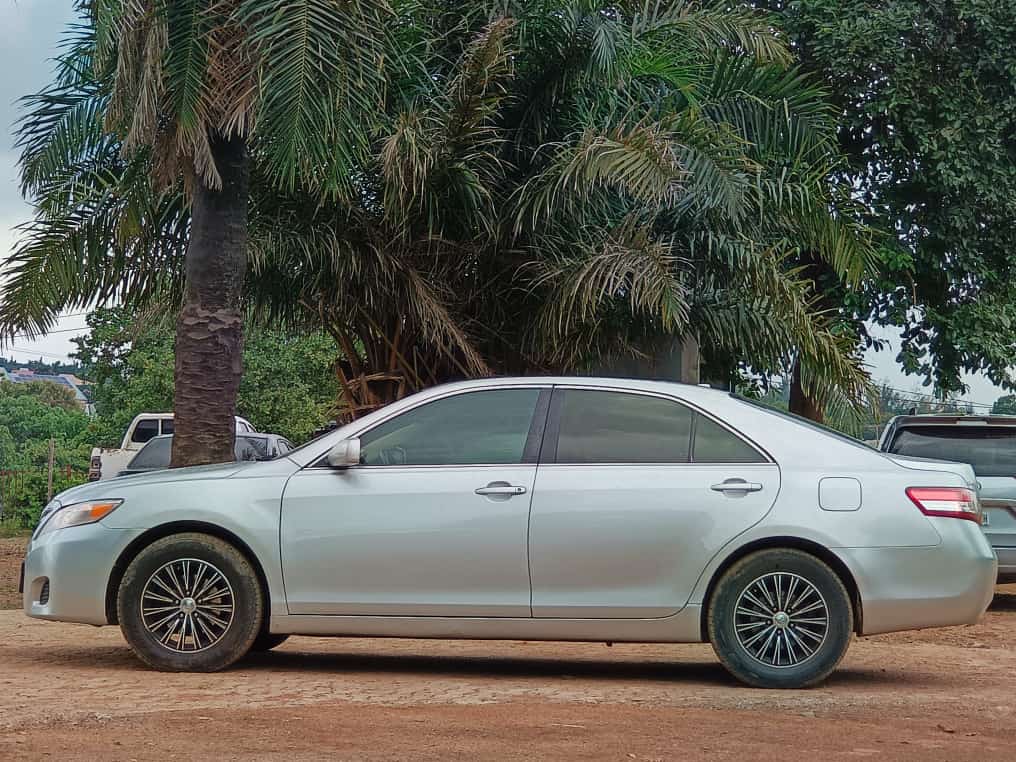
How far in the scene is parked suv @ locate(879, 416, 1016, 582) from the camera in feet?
44.2

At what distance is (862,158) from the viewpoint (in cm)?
2264

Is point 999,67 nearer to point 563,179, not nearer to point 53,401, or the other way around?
point 563,179

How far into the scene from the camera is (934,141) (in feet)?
68.2

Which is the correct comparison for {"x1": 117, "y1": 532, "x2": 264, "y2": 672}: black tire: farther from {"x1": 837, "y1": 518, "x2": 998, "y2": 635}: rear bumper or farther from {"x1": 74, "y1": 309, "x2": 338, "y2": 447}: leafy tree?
{"x1": 74, "y1": 309, "x2": 338, "y2": 447}: leafy tree

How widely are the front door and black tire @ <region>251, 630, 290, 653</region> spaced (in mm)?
759

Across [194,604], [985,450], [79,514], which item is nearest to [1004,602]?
[985,450]

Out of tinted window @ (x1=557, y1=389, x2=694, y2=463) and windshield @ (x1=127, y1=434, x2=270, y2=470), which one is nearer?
tinted window @ (x1=557, y1=389, x2=694, y2=463)

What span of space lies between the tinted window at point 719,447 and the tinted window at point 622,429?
6 centimetres

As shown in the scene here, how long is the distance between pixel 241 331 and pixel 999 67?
1279 cm

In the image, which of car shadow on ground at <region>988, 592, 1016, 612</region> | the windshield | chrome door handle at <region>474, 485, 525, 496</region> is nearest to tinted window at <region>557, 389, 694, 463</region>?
chrome door handle at <region>474, 485, 525, 496</region>

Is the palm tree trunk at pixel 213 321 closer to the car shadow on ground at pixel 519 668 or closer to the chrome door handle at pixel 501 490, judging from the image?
the car shadow on ground at pixel 519 668

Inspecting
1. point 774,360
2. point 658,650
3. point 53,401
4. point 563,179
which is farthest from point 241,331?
point 53,401

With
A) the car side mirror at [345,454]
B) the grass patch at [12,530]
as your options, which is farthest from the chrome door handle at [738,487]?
the grass patch at [12,530]

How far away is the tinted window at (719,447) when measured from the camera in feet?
26.5
